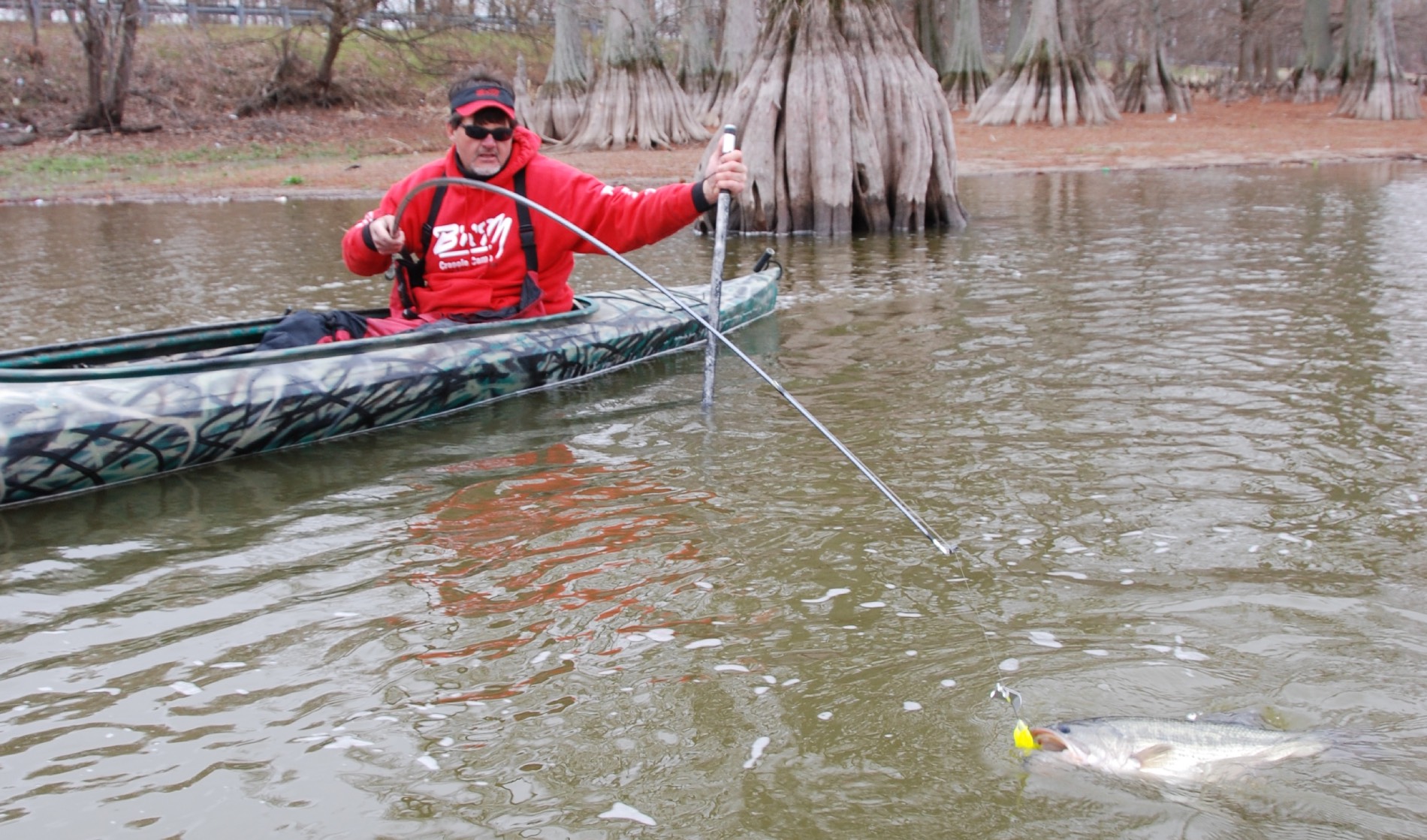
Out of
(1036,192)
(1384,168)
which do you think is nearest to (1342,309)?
(1036,192)

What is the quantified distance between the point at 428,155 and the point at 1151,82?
17.6 meters

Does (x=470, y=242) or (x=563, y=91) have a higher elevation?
(x=563, y=91)

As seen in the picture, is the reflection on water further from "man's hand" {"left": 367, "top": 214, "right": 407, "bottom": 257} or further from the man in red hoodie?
"man's hand" {"left": 367, "top": 214, "right": 407, "bottom": 257}

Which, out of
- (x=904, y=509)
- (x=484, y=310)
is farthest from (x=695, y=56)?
(x=904, y=509)

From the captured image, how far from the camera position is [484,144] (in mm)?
6238

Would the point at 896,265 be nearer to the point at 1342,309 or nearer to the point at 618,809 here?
the point at 1342,309

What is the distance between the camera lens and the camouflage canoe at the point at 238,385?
Answer: 16.9 ft

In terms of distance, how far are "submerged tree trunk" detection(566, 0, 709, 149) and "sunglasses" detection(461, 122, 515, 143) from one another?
54.2 ft

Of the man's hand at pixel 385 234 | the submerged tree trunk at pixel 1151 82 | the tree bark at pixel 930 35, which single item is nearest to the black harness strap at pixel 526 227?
the man's hand at pixel 385 234

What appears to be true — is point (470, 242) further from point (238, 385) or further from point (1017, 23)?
point (1017, 23)

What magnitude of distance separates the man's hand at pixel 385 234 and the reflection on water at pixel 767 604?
0.99 meters

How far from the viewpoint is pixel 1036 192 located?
16062 millimetres

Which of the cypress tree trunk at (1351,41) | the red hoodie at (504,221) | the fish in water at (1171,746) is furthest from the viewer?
the cypress tree trunk at (1351,41)

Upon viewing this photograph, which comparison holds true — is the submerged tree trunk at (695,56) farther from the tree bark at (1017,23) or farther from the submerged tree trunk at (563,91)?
the tree bark at (1017,23)
